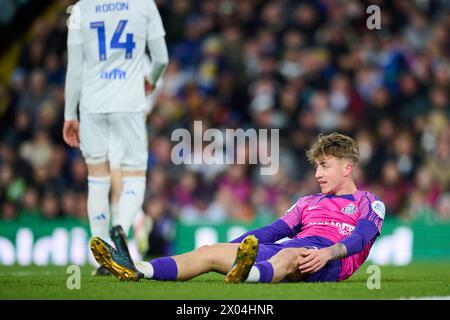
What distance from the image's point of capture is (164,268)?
6.48 meters

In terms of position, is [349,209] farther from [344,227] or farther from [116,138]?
[116,138]

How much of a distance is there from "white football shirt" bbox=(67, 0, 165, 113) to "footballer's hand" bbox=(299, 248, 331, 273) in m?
2.59

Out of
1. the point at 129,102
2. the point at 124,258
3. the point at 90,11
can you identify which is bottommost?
the point at 124,258

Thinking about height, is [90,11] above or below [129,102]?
above

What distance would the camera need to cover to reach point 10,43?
16828mm

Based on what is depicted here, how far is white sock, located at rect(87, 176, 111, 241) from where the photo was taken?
8305mm

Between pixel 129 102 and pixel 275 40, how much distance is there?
315 inches

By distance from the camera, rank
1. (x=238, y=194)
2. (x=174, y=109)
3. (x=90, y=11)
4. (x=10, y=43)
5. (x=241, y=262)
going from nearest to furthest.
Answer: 1. (x=241, y=262)
2. (x=90, y=11)
3. (x=238, y=194)
4. (x=174, y=109)
5. (x=10, y=43)

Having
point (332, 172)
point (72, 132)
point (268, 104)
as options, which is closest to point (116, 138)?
point (72, 132)

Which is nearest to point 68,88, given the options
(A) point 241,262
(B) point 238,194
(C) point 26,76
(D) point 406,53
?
(A) point 241,262

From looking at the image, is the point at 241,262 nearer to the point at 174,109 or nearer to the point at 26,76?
the point at 174,109

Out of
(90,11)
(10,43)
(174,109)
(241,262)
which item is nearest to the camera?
(241,262)

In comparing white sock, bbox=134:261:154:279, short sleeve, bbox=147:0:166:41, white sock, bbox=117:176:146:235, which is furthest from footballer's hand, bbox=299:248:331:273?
short sleeve, bbox=147:0:166:41

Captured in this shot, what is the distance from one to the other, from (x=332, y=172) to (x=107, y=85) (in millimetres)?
2332
